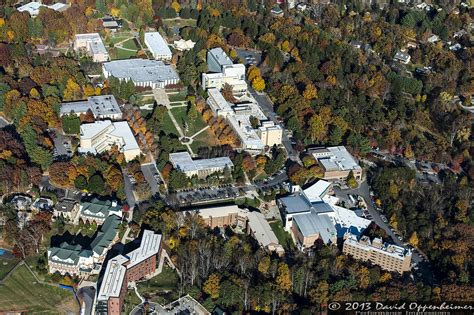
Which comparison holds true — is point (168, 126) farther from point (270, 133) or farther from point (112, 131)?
point (270, 133)

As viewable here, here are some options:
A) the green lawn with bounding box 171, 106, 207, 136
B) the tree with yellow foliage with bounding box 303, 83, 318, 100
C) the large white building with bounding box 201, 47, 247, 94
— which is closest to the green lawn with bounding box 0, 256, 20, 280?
the green lawn with bounding box 171, 106, 207, 136

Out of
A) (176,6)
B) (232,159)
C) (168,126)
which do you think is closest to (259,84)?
(168,126)

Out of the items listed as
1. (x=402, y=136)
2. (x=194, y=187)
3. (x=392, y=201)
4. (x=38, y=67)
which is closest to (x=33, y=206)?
(x=194, y=187)

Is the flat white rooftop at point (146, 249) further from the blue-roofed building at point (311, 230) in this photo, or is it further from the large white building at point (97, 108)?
the large white building at point (97, 108)

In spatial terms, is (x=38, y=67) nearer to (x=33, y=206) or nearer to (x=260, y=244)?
(x=33, y=206)

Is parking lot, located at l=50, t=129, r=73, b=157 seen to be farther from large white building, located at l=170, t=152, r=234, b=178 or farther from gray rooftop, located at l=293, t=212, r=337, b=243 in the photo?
gray rooftop, located at l=293, t=212, r=337, b=243

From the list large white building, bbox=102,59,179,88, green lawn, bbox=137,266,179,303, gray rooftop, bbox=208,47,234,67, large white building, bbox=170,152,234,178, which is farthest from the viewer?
gray rooftop, bbox=208,47,234,67

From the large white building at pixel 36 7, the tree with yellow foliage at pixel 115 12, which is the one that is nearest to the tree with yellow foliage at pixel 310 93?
the tree with yellow foliage at pixel 115 12
